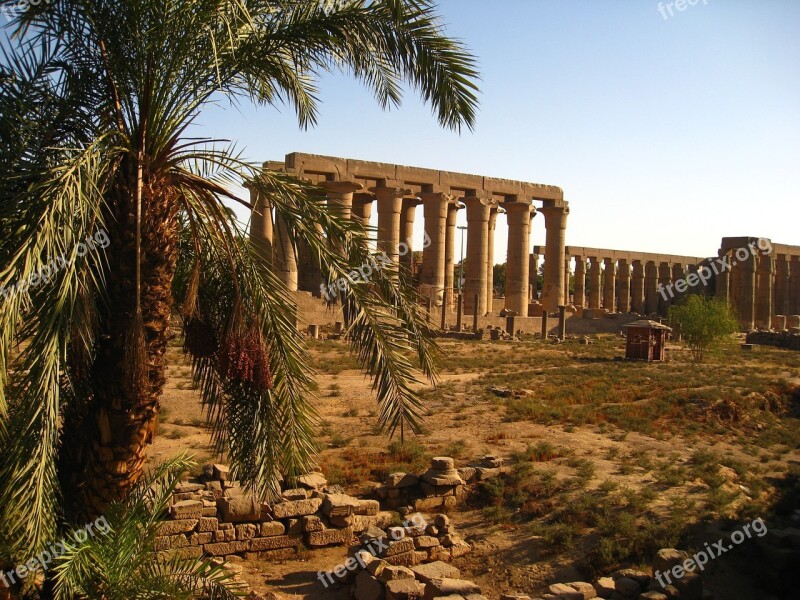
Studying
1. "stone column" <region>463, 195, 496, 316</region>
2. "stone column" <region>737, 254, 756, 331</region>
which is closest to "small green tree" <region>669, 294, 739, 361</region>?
"stone column" <region>463, 195, 496, 316</region>

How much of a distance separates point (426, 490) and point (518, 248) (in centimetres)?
2914

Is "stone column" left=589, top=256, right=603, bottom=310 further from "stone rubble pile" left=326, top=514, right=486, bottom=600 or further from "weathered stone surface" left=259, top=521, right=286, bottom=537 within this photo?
"weathered stone surface" left=259, top=521, right=286, bottom=537

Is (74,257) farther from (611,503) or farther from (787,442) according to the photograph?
(787,442)

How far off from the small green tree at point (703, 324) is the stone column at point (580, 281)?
2834 centimetres

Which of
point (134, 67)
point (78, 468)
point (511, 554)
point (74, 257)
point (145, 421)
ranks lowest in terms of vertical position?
point (511, 554)

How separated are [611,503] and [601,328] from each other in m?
37.0

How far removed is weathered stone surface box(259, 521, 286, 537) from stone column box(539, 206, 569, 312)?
33.7 meters

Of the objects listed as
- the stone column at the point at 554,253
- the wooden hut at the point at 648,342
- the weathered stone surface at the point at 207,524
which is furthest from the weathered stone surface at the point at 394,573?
the stone column at the point at 554,253

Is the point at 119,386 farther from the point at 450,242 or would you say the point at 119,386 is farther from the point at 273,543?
the point at 450,242

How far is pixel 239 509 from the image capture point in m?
9.53

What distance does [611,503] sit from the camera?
1100cm

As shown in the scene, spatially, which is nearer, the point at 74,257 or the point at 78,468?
the point at 74,257

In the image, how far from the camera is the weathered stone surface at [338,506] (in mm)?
10125

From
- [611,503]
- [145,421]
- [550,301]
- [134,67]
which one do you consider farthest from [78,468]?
[550,301]
